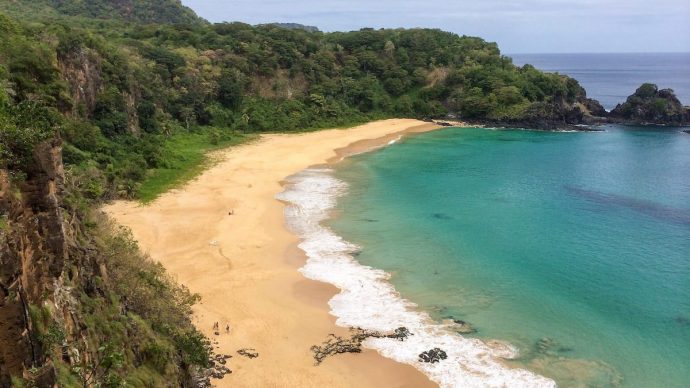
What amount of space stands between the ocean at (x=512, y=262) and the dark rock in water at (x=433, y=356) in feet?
0.91

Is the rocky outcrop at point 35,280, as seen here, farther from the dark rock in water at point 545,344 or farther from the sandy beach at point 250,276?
the dark rock in water at point 545,344

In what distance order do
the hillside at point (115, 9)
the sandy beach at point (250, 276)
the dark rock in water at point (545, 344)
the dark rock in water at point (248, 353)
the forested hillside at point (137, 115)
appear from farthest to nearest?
the hillside at point (115, 9), the dark rock in water at point (545, 344), the dark rock in water at point (248, 353), the sandy beach at point (250, 276), the forested hillside at point (137, 115)

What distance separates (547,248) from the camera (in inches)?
1320

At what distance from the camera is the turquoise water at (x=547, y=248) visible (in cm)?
2281

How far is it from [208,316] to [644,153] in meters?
60.8

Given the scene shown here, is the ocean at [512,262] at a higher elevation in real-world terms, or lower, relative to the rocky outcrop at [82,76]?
lower

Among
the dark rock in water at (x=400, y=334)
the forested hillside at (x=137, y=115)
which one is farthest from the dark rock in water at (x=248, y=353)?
the dark rock in water at (x=400, y=334)

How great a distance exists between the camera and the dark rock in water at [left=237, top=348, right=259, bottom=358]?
21.0m

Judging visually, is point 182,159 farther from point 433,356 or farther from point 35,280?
point 35,280

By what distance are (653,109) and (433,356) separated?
84666 millimetres

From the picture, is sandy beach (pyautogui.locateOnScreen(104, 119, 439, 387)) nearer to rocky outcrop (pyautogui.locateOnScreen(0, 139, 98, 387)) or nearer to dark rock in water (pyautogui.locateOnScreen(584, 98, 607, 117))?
rocky outcrop (pyautogui.locateOnScreen(0, 139, 98, 387))

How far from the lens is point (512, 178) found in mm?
52281

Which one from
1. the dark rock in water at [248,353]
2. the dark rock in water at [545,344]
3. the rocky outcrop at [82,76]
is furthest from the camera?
the rocky outcrop at [82,76]

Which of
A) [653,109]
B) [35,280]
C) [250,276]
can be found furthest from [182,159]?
[653,109]
